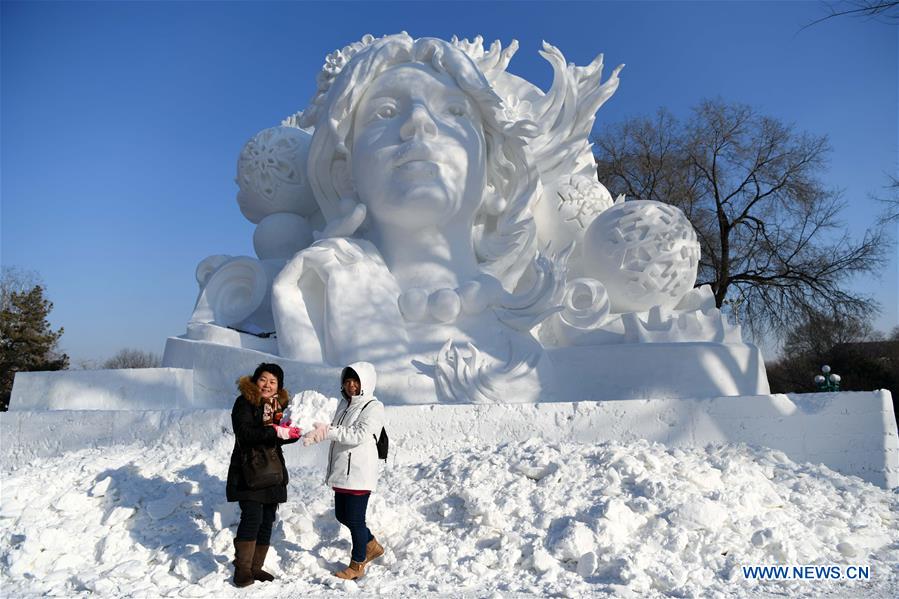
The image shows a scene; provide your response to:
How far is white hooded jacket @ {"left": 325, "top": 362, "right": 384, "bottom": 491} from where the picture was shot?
9.96 ft

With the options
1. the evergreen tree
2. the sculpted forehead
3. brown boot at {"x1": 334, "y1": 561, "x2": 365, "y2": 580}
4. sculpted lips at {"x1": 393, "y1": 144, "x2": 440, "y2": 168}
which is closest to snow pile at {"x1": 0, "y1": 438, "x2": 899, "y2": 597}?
brown boot at {"x1": 334, "y1": 561, "x2": 365, "y2": 580}

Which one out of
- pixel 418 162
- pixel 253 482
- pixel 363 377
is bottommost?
pixel 253 482

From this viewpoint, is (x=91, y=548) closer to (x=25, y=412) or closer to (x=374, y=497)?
(x=374, y=497)

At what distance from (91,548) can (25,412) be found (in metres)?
2.38

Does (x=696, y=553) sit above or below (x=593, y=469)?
below

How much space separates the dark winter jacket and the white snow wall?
48.2 inches

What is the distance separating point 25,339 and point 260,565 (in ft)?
63.7

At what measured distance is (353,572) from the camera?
3037 millimetres

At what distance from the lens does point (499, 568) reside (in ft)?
10.2

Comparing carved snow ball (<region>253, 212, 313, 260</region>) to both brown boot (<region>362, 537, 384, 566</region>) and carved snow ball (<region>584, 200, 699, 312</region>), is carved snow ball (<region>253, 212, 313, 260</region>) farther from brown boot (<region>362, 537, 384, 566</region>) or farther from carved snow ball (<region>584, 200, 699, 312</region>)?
brown boot (<region>362, 537, 384, 566</region>)

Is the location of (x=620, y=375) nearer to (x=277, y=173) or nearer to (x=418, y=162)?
(x=418, y=162)

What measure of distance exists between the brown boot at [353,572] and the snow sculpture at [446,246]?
205cm

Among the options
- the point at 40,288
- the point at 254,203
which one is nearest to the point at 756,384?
the point at 254,203

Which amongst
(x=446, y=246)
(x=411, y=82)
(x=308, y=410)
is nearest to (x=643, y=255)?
(x=446, y=246)
